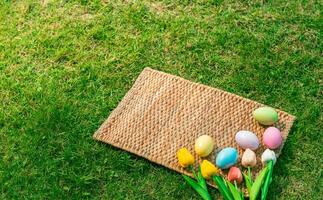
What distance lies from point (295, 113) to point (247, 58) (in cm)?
Answer: 56

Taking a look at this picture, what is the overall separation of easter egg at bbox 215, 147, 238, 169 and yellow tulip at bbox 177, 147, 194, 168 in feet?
0.51

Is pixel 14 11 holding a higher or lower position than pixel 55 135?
higher

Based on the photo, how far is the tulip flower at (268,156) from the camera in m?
3.19

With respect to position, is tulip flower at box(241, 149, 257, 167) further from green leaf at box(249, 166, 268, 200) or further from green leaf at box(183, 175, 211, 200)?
green leaf at box(183, 175, 211, 200)

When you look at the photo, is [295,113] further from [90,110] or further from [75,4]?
[75,4]

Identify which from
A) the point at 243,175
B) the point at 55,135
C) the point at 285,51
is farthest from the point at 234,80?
the point at 55,135

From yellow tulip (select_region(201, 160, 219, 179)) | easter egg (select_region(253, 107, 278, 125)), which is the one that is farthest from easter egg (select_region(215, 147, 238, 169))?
easter egg (select_region(253, 107, 278, 125))

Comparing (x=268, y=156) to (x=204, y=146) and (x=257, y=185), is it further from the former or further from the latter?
(x=204, y=146)

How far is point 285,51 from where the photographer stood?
12.7ft

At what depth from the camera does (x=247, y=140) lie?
3.25 meters

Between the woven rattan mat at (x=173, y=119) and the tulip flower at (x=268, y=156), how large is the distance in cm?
7

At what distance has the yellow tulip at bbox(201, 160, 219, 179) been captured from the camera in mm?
3143

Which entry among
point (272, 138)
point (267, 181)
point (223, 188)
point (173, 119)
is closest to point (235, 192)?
point (223, 188)

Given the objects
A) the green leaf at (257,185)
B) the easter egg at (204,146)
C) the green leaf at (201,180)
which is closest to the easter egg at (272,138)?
the green leaf at (257,185)
